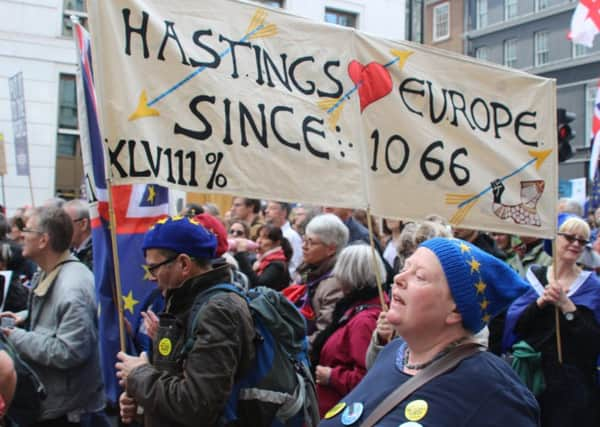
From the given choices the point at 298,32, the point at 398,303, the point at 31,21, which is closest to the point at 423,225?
the point at 298,32

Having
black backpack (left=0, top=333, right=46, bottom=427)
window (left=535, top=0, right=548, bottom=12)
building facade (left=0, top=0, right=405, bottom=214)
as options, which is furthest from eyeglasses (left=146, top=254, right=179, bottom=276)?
window (left=535, top=0, right=548, bottom=12)

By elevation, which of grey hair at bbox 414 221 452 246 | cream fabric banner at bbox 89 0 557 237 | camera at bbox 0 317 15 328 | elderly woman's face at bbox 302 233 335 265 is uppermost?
cream fabric banner at bbox 89 0 557 237

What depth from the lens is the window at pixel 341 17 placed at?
1023 inches

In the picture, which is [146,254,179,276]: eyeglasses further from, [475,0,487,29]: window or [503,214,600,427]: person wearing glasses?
[475,0,487,29]: window

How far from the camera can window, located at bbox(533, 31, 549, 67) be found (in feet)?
115

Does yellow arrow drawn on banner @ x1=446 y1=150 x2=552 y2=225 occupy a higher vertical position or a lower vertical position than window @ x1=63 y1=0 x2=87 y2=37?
lower

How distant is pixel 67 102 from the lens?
904 inches

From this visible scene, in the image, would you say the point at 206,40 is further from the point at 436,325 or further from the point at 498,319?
the point at 498,319

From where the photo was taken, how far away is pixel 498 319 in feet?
16.3

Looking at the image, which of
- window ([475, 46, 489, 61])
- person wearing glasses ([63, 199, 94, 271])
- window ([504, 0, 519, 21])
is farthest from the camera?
window ([475, 46, 489, 61])

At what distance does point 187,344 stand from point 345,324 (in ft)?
5.11

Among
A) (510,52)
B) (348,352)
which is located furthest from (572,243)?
(510,52)

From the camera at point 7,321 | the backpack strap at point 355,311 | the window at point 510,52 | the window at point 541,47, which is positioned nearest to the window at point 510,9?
the window at point 510,52

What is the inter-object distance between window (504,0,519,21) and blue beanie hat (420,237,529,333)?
1470 inches
